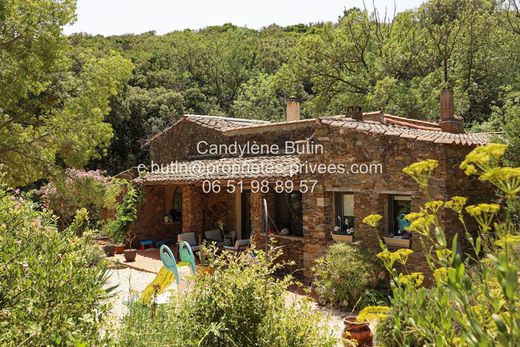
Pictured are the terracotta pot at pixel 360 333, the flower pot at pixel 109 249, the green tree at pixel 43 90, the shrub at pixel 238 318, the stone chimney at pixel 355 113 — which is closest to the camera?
the shrub at pixel 238 318

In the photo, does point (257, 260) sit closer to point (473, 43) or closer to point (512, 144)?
point (512, 144)

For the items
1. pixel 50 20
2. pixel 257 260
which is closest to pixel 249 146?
pixel 50 20

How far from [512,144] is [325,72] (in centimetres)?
1679

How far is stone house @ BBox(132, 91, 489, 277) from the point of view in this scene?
928 cm

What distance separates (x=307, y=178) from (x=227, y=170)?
311 cm

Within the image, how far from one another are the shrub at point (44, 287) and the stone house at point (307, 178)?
4.93m

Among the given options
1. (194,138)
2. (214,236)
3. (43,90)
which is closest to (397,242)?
(214,236)

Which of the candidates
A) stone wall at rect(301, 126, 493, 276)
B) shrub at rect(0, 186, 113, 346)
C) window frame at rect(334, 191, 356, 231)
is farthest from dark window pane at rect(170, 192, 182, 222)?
shrub at rect(0, 186, 113, 346)

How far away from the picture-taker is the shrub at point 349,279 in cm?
895

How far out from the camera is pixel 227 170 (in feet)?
43.3

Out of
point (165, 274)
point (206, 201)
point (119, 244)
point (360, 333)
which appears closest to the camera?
point (360, 333)

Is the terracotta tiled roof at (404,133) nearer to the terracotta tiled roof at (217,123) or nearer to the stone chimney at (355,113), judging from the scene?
the stone chimney at (355,113)

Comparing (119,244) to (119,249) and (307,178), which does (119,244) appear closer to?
(119,249)

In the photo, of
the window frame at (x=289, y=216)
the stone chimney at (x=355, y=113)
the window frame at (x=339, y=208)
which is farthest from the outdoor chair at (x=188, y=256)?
the stone chimney at (x=355, y=113)
